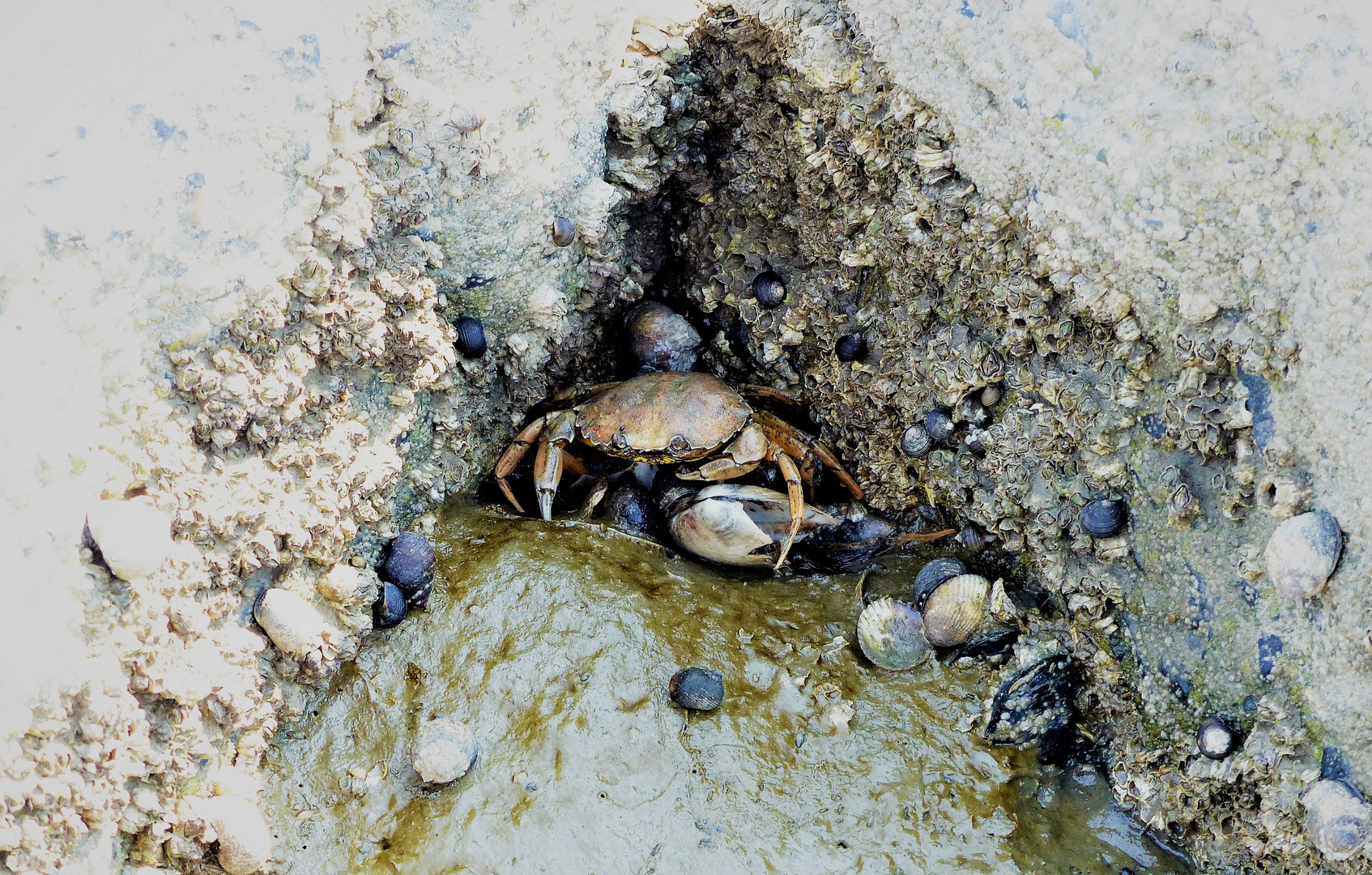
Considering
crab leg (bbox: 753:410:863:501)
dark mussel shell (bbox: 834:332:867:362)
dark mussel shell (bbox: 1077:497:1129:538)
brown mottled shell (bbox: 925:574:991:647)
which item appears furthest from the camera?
crab leg (bbox: 753:410:863:501)

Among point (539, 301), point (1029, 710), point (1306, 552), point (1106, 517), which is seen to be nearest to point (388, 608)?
point (539, 301)

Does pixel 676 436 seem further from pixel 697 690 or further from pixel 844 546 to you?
pixel 697 690

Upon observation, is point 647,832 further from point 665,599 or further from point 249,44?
point 249,44

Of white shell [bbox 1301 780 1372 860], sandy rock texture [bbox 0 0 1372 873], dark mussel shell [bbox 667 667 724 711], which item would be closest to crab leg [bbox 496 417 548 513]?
sandy rock texture [bbox 0 0 1372 873]

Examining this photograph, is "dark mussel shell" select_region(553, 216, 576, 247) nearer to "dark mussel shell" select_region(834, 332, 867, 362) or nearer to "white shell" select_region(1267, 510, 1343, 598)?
"dark mussel shell" select_region(834, 332, 867, 362)

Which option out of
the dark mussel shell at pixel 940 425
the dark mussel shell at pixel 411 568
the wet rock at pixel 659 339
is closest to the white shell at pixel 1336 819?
the dark mussel shell at pixel 940 425

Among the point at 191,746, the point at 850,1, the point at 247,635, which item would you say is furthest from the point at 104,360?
the point at 850,1

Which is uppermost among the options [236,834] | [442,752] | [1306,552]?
[1306,552]
